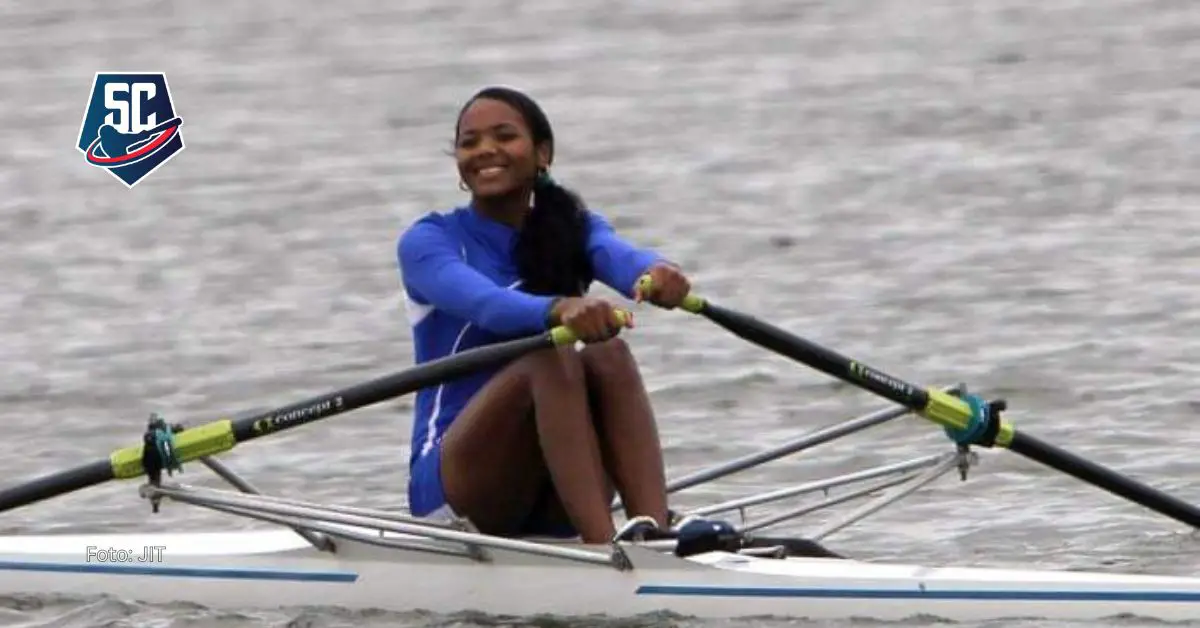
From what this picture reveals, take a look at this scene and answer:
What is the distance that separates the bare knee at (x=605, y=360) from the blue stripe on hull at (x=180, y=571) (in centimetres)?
93

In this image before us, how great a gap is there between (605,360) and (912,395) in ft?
2.96

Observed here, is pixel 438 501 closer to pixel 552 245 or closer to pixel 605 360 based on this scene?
pixel 605 360

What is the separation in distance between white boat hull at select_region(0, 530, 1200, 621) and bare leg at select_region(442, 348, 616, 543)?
13 centimetres

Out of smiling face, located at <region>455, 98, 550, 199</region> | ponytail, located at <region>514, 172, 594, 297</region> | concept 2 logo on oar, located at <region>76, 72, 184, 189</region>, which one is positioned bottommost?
ponytail, located at <region>514, 172, 594, 297</region>

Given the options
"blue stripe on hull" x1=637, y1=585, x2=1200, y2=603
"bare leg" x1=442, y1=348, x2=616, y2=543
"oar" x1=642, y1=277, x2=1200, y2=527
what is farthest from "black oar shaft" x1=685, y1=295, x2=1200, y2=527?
"blue stripe on hull" x1=637, y1=585, x2=1200, y2=603

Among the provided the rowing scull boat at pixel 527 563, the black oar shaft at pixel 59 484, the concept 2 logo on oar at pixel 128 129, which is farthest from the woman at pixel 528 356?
the concept 2 logo on oar at pixel 128 129

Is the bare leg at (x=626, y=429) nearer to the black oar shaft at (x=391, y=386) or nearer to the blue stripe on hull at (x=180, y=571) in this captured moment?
the black oar shaft at (x=391, y=386)

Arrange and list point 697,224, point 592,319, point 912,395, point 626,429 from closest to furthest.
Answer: point 592,319 < point 626,429 < point 912,395 < point 697,224

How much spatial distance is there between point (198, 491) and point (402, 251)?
2.87 feet

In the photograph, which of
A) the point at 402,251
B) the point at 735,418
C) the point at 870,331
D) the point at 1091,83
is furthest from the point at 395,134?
the point at 402,251

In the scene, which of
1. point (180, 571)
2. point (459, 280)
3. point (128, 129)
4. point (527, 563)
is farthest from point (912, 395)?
point (128, 129)

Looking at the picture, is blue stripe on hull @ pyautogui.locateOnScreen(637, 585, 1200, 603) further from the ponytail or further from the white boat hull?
the ponytail

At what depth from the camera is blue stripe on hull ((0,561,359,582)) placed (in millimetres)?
7387

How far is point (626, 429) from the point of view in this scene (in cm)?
707
